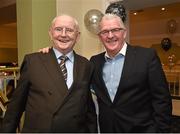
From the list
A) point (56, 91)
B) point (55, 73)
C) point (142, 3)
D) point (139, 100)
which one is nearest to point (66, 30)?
point (55, 73)

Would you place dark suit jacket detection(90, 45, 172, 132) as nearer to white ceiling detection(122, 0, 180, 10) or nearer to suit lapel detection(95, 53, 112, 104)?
suit lapel detection(95, 53, 112, 104)

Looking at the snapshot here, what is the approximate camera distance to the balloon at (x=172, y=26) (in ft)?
31.2

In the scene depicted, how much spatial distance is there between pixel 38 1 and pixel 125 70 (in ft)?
6.87

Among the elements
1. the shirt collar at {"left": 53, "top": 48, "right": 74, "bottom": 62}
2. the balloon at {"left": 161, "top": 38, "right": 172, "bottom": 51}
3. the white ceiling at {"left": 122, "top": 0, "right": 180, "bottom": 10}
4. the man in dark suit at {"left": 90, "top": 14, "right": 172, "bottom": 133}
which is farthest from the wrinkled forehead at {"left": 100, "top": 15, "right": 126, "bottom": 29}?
the balloon at {"left": 161, "top": 38, "right": 172, "bottom": 51}

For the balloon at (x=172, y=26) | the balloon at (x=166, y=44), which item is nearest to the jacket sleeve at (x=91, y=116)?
the balloon at (x=172, y=26)

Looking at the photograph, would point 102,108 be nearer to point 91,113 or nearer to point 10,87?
point 91,113

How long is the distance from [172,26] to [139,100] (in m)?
8.05

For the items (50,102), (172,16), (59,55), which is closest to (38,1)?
(59,55)

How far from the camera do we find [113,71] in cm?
203

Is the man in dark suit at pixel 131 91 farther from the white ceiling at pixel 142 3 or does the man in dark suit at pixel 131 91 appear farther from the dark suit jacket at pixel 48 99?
the white ceiling at pixel 142 3

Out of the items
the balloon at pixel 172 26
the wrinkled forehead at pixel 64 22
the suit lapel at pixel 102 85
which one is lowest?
the suit lapel at pixel 102 85

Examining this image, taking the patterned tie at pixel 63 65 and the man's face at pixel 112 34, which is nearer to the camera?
the patterned tie at pixel 63 65

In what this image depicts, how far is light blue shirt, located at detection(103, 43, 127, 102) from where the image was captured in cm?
199

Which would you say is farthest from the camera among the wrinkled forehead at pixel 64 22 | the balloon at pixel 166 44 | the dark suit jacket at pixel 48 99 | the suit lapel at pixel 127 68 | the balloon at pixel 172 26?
the balloon at pixel 166 44
